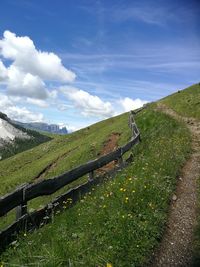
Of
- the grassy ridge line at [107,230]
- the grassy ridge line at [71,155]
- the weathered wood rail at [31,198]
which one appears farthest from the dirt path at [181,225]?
the grassy ridge line at [71,155]

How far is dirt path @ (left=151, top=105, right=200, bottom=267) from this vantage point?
8.97 meters

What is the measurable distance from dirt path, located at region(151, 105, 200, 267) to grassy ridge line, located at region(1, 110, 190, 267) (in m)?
0.29

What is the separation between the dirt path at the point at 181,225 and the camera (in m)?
8.97

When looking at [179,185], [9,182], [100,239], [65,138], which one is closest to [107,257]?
[100,239]

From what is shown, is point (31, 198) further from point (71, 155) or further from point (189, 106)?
point (189, 106)

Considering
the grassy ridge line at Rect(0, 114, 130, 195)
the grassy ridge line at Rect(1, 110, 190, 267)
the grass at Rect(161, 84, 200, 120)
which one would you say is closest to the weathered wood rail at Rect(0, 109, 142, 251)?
the grassy ridge line at Rect(1, 110, 190, 267)

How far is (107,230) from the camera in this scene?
9.42 meters

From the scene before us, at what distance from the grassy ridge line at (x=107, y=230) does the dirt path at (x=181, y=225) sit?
0.97 feet

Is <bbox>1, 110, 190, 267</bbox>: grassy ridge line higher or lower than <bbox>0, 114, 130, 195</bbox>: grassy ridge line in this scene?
higher

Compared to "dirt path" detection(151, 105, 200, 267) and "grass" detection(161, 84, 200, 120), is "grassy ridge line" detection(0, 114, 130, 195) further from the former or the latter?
"dirt path" detection(151, 105, 200, 267)

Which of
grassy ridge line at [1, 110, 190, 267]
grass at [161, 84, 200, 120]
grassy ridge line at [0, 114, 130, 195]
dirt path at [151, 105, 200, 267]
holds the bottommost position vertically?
grassy ridge line at [0, 114, 130, 195]

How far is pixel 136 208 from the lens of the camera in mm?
10906

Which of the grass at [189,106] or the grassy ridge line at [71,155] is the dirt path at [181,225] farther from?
the grass at [189,106]

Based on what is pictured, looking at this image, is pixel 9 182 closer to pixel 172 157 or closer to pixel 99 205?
pixel 172 157
